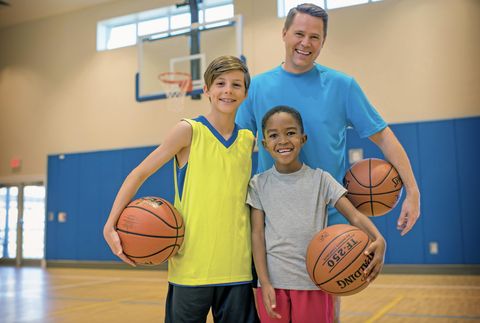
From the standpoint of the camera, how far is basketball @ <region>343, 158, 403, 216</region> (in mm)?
2248

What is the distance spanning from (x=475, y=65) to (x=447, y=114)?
0.87 metres

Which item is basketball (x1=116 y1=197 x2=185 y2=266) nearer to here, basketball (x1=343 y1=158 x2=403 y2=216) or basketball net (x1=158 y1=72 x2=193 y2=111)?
basketball (x1=343 y1=158 x2=403 y2=216)

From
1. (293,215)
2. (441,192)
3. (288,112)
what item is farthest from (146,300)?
(441,192)

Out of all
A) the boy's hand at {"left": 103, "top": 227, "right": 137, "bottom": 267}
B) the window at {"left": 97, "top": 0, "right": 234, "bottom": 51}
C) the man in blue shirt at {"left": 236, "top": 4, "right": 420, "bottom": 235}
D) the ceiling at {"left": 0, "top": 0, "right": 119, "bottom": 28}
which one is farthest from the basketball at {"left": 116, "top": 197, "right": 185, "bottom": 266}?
the ceiling at {"left": 0, "top": 0, "right": 119, "bottom": 28}

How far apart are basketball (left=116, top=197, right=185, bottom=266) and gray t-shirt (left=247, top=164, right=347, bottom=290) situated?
339mm

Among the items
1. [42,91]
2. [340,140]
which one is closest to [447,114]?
[340,140]

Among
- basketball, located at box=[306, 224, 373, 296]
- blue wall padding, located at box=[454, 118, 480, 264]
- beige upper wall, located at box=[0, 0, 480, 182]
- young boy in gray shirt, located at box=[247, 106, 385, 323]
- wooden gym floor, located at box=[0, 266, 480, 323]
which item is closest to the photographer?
basketball, located at box=[306, 224, 373, 296]

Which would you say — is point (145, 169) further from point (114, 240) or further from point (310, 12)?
point (310, 12)

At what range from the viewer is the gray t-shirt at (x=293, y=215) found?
6.52ft

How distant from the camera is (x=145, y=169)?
2041 millimetres

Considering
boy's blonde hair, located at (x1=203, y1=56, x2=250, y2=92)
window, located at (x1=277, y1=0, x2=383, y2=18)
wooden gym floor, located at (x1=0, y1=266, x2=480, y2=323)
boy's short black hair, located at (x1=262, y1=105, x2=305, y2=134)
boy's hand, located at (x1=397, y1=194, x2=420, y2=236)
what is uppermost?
window, located at (x1=277, y1=0, x2=383, y2=18)

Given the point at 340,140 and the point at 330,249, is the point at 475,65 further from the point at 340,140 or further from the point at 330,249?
the point at 330,249

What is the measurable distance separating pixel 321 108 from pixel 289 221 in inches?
22.2

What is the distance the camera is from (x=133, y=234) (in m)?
1.94
